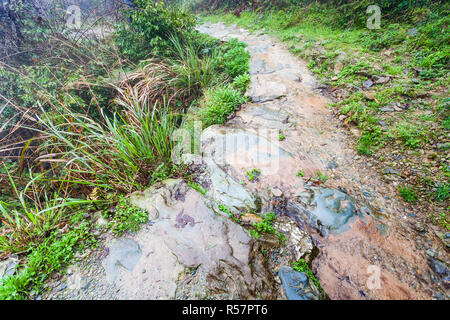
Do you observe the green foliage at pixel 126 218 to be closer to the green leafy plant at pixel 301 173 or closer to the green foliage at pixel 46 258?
the green foliage at pixel 46 258

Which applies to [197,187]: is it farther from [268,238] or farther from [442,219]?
[442,219]

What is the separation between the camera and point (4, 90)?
3379mm

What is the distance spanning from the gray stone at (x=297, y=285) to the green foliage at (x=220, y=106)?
7.84ft

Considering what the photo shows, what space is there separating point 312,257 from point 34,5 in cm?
690

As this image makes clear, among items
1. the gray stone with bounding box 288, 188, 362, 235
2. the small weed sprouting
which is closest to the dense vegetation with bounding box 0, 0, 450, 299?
the gray stone with bounding box 288, 188, 362, 235

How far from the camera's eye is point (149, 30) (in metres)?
4.01

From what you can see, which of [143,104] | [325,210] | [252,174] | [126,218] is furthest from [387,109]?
[126,218]

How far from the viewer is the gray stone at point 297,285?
4.66 ft

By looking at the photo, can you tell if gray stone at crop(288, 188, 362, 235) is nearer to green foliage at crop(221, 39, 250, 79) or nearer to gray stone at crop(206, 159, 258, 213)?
gray stone at crop(206, 159, 258, 213)

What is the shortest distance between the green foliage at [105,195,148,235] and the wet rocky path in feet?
0.22

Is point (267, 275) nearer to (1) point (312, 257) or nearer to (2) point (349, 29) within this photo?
(1) point (312, 257)

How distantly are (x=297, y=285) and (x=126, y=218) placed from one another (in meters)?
1.64

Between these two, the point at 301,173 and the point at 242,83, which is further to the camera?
the point at 242,83

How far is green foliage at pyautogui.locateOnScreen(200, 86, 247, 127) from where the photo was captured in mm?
3242
